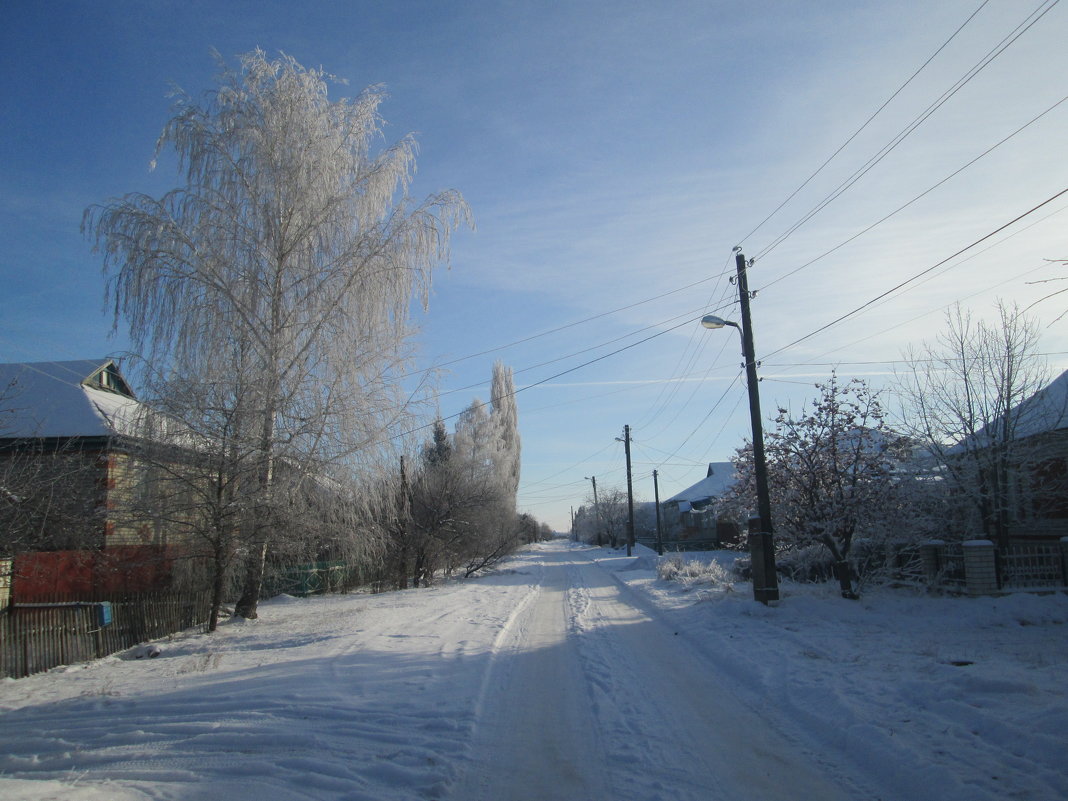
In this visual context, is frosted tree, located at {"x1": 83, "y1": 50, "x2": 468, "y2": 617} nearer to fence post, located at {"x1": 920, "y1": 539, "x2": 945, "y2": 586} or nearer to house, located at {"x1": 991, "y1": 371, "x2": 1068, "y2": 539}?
fence post, located at {"x1": 920, "y1": 539, "x2": 945, "y2": 586}

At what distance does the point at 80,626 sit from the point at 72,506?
3506mm

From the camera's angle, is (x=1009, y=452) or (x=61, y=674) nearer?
(x=61, y=674)

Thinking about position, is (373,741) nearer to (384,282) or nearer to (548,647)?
(548,647)

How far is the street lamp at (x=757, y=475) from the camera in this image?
42.9ft

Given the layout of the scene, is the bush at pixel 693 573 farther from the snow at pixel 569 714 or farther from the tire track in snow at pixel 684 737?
the tire track in snow at pixel 684 737

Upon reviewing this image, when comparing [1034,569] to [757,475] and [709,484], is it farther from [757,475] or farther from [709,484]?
[709,484]

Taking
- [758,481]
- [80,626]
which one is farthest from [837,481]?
[80,626]

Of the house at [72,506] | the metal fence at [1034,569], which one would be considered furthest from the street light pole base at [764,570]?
the house at [72,506]

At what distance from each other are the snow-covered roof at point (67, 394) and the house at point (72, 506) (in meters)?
0.06

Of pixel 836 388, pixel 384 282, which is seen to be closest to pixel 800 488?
pixel 836 388

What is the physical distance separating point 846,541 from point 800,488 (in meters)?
1.38

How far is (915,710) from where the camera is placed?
5.97 m

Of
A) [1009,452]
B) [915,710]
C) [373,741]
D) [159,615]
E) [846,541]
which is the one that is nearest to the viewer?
[373,741]

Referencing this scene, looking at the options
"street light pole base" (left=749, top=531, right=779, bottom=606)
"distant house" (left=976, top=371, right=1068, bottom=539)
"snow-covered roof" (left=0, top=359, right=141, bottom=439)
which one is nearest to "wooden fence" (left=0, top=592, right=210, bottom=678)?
"snow-covered roof" (left=0, top=359, right=141, bottom=439)
